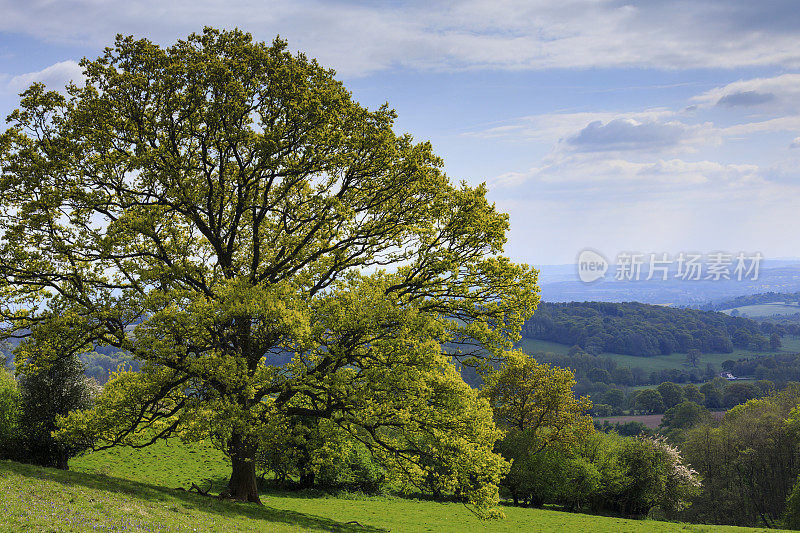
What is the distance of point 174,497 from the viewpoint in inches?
951

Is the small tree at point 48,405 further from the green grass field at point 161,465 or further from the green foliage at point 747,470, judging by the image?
the green foliage at point 747,470

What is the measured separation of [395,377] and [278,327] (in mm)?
5325

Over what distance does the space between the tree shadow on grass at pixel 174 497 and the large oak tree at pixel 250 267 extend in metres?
1.85

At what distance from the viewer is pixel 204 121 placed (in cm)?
2342

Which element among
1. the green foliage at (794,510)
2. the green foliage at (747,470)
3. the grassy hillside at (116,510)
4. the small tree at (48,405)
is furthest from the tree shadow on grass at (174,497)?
the green foliage at (747,470)

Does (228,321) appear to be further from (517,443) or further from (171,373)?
(517,443)

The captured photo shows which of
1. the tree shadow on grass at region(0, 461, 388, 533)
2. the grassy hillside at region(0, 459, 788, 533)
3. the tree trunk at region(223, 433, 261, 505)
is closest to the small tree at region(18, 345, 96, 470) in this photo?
the grassy hillside at region(0, 459, 788, 533)

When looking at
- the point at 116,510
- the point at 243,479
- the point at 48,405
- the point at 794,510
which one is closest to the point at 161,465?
the point at 48,405

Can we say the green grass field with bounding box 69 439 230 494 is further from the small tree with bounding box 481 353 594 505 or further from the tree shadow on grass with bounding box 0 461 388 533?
the small tree with bounding box 481 353 594 505

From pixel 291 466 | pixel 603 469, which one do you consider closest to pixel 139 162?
pixel 291 466

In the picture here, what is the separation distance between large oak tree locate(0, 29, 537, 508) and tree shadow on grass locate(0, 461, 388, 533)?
1853 mm

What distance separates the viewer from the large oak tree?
74.6 feet

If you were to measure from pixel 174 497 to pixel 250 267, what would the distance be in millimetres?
11130

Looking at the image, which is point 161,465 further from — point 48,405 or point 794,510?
point 794,510
